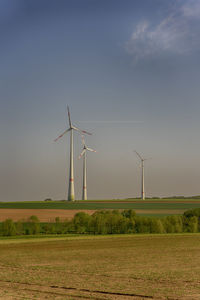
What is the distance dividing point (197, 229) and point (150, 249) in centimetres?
2987

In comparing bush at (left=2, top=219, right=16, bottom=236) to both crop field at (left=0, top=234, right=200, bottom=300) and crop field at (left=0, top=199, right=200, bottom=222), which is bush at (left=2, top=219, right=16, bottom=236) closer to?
crop field at (left=0, top=199, right=200, bottom=222)

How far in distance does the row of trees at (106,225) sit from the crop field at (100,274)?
69.6ft

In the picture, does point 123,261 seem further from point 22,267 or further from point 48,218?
point 48,218

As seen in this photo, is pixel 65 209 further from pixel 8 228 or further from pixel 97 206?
pixel 8 228

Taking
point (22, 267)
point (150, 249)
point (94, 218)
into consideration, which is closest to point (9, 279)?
point (22, 267)

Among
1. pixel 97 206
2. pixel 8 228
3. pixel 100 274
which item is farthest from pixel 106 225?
pixel 100 274

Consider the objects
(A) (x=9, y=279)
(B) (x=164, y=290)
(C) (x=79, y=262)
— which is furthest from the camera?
(C) (x=79, y=262)

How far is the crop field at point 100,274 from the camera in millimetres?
17125

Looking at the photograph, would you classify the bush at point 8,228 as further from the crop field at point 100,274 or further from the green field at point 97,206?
the green field at point 97,206

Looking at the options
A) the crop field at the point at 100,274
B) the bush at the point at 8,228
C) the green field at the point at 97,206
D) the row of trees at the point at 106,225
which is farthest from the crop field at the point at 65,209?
the crop field at the point at 100,274

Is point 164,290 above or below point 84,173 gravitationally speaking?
below

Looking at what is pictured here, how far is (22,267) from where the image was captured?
25328 millimetres

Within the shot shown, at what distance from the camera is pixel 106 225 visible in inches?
2357

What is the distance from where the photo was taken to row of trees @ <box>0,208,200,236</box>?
56.8 m
